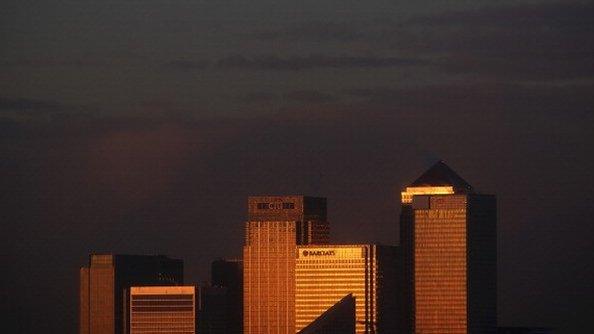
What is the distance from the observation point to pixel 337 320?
476 ft

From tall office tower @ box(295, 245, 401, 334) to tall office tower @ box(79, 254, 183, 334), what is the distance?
49.3 ft

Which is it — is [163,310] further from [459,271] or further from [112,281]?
[459,271]

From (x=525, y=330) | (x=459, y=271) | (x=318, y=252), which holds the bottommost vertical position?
(x=525, y=330)

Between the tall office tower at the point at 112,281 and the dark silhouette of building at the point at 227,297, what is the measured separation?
412cm

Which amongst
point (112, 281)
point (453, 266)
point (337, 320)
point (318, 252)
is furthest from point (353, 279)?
point (112, 281)

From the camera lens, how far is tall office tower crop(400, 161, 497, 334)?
6083 inches

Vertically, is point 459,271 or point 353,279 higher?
point 459,271

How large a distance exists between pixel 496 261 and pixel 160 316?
77.9ft

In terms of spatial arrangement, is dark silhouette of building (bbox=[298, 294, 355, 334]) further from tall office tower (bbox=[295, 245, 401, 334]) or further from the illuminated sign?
the illuminated sign

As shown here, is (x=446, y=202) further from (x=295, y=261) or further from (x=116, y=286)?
(x=116, y=286)

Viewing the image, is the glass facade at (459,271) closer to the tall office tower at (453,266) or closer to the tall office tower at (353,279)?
the tall office tower at (453,266)

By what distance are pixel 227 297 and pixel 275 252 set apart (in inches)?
322

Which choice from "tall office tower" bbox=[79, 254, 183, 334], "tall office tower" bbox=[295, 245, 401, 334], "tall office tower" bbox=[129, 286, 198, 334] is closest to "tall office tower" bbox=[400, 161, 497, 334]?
"tall office tower" bbox=[295, 245, 401, 334]

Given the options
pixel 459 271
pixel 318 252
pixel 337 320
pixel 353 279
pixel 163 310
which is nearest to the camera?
pixel 337 320
